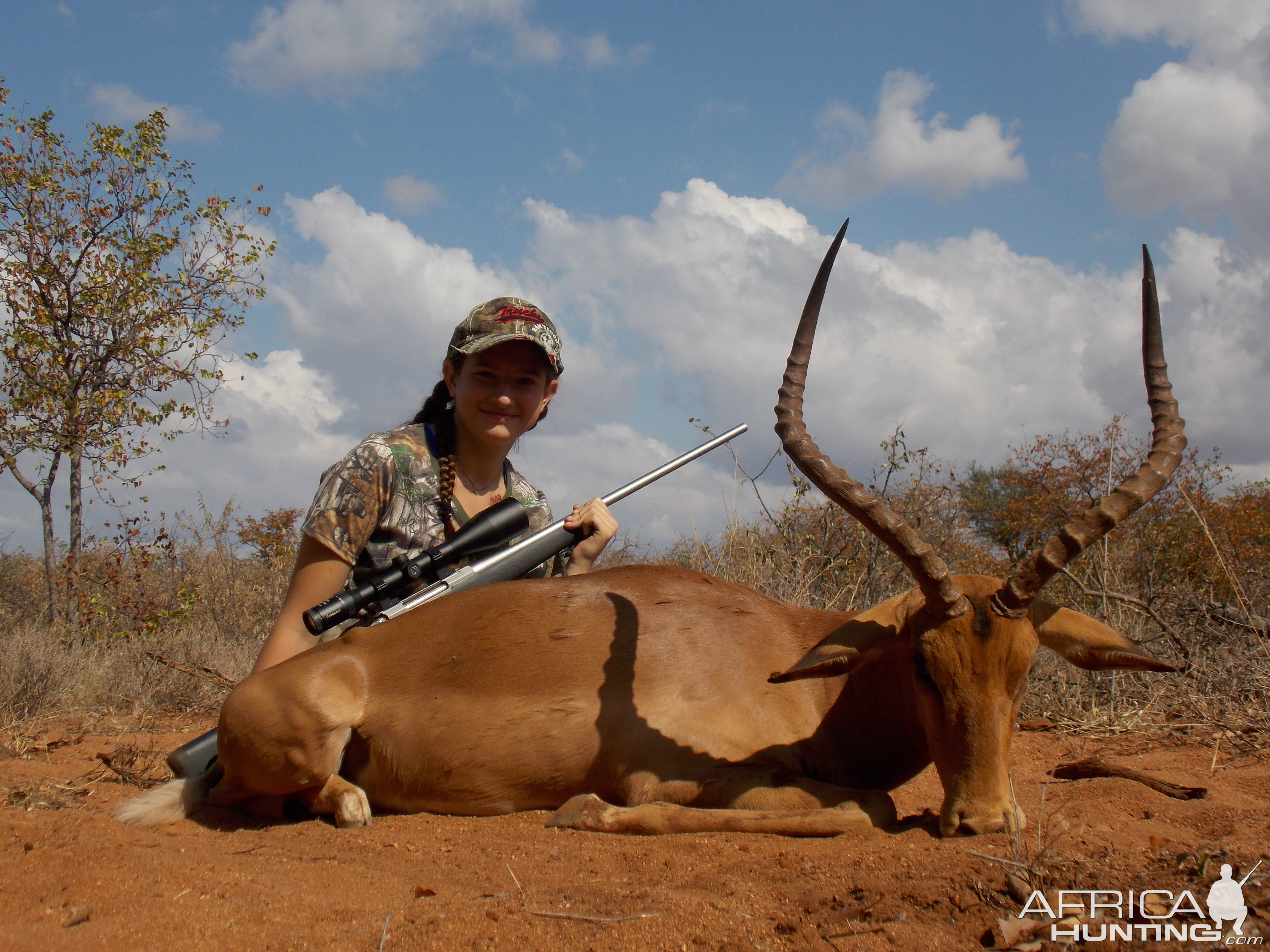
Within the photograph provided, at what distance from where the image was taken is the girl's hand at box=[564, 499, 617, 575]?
5555mm

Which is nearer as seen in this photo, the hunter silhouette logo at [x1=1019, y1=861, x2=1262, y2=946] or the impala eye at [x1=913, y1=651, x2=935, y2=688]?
the hunter silhouette logo at [x1=1019, y1=861, x2=1262, y2=946]

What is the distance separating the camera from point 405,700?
4484mm

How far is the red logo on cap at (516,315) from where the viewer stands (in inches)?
223

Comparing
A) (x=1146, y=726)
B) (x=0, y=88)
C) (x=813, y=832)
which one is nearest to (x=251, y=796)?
(x=813, y=832)

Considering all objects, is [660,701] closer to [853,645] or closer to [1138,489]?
[853,645]

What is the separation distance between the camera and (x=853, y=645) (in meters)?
3.88

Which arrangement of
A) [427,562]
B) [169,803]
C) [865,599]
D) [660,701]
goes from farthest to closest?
[865,599]
[427,562]
[169,803]
[660,701]

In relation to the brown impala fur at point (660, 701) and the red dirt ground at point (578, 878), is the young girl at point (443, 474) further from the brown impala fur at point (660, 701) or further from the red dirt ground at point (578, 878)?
the red dirt ground at point (578, 878)

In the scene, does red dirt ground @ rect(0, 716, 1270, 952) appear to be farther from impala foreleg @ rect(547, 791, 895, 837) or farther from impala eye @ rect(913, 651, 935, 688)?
impala eye @ rect(913, 651, 935, 688)

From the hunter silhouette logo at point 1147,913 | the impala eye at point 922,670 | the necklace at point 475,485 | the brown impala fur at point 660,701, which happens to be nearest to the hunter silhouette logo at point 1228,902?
the hunter silhouette logo at point 1147,913

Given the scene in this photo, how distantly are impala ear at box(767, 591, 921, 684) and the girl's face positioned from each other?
2.49 meters

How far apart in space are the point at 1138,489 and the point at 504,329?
348cm

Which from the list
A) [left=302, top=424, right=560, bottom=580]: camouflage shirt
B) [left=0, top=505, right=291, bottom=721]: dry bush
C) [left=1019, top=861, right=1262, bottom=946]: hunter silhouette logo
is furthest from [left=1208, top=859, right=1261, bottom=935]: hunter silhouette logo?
[left=0, top=505, right=291, bottom=721]: dry bush

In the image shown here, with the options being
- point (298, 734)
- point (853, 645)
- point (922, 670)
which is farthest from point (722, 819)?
point (298, 734)
